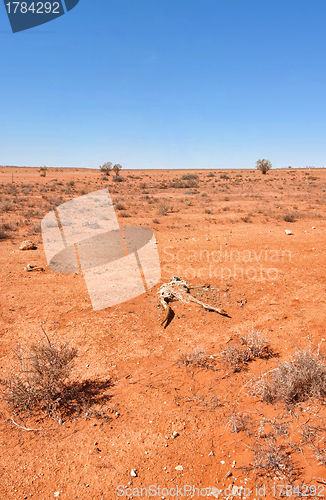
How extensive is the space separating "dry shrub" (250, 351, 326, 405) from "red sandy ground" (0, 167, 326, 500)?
0.10 meters

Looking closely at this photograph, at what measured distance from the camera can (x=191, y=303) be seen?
548 cm

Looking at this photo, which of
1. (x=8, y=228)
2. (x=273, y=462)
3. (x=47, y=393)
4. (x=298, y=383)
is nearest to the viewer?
(x=273, y=462)

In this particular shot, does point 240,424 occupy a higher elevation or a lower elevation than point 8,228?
lower

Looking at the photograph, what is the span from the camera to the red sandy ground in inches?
93.0

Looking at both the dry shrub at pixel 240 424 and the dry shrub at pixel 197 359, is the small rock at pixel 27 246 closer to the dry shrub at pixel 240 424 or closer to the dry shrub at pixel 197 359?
the dry shrub at pixel 197 359

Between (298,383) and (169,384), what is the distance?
59.2 inches

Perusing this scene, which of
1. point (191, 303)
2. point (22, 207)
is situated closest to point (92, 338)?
point (191, 303)

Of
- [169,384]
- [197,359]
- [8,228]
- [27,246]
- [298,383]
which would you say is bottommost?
[169,384]

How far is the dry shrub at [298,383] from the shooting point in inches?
111

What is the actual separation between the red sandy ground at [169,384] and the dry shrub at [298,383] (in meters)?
0.10

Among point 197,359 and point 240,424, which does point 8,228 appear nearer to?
point 197,359

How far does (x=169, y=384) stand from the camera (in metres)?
3.48

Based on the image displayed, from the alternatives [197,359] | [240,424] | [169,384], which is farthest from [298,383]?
[169,384]

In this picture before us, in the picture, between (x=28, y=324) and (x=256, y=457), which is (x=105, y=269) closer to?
(x=28, y=324)
